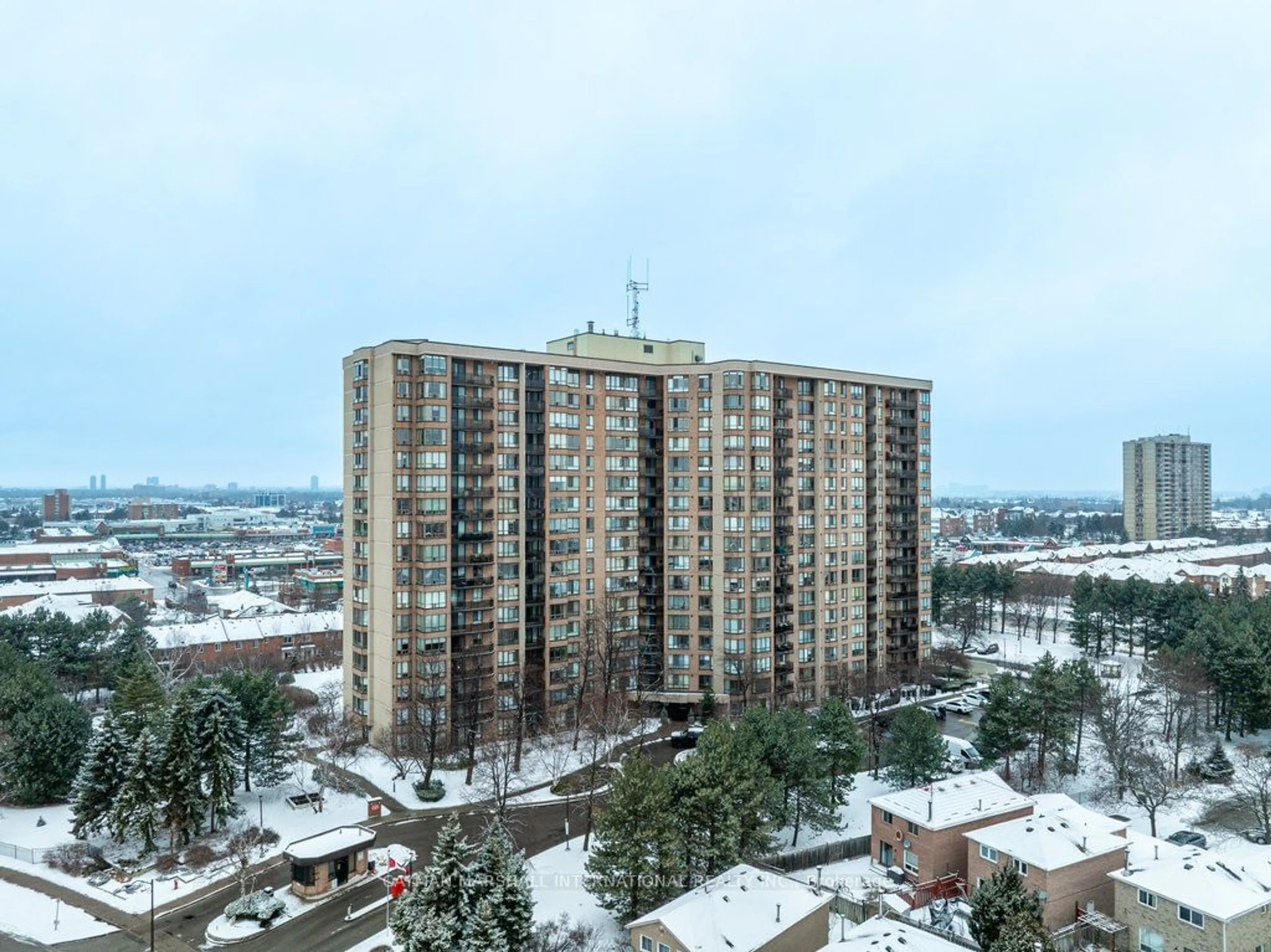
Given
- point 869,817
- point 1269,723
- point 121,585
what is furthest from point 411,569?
point 121,585

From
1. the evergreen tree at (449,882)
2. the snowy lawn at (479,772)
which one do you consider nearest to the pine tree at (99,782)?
the snowy lawn at (479,772)

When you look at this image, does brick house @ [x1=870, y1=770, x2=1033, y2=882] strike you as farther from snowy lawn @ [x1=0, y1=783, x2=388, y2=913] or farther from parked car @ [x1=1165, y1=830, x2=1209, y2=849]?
snowy lawn @ [x1=0, y1=783, x2=388, y2=913]

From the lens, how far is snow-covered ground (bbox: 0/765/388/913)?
129ft

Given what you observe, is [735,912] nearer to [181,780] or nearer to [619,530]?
[181,780]

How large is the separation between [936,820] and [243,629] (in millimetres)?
79781

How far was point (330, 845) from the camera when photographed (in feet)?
132

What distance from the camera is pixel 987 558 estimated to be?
158000mm

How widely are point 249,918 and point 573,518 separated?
36.5 meters

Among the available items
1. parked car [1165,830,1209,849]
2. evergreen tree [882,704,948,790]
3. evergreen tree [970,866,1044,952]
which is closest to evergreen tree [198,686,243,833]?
evergreen tree [882,704,948,790]

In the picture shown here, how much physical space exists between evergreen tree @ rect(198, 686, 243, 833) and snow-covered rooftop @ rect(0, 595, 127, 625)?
135ft

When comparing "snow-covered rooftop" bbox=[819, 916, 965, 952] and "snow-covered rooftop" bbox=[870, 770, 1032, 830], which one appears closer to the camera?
"snow-covered rooftop" bbox=[819, 916, 965, 952]

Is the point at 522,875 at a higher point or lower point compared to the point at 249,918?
higher

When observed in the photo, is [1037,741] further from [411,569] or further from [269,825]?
[269,825]

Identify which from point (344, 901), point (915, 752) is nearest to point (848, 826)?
point (915, 752)
